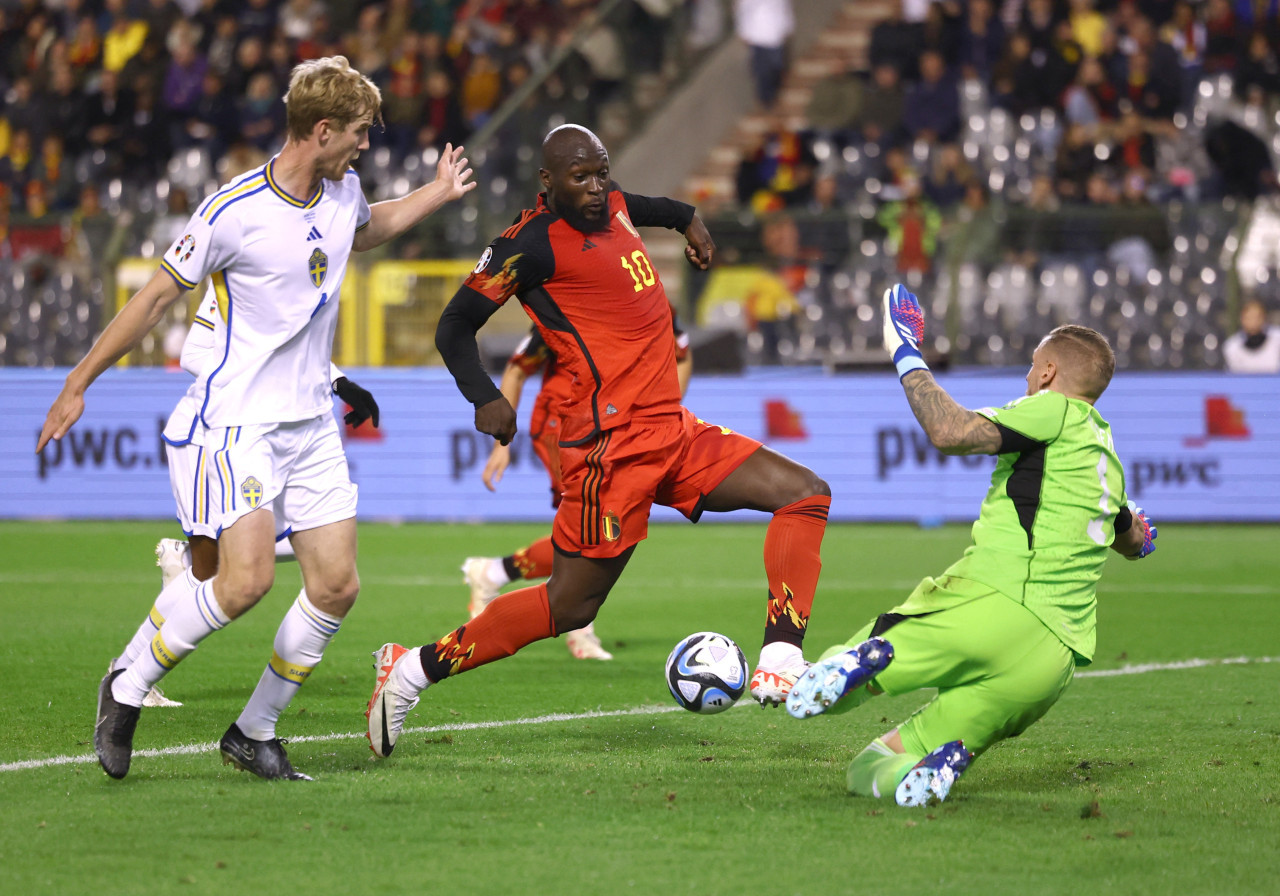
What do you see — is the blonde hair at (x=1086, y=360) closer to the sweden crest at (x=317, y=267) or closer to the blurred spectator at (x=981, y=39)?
the sweden crest at (x=317, y=267)

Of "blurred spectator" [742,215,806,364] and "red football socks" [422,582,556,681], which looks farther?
"blurred spectator" [742,215,806,364]

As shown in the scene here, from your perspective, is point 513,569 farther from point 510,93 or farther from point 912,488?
point 510,93

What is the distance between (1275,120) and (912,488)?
6.48 metres

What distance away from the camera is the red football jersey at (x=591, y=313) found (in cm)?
529

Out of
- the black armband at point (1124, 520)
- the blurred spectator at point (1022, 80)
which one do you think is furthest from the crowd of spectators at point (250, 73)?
the black armband at point (1124, 520)

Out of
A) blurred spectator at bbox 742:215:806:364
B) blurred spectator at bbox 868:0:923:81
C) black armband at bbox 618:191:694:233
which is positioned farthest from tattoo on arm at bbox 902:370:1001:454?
blurred spectator at bbox 868:0:923:81

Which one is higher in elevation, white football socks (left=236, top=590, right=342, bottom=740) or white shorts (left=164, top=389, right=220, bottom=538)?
white shorts (left=164, top=389, right=220, bottom=538)

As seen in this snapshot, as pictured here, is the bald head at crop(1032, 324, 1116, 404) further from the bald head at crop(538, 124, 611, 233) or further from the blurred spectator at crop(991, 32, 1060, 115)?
the blurred spectator at crop(991, 32, 1060, 115)

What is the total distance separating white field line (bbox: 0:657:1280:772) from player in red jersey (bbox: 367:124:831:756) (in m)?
0.52


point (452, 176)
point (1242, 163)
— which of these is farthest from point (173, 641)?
point (1242, 163)

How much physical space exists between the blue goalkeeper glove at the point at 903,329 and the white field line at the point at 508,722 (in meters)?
2.10

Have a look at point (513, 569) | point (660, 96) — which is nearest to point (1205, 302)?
point (660, 96)

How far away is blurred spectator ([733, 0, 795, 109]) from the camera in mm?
19609

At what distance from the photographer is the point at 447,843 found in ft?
13.4
